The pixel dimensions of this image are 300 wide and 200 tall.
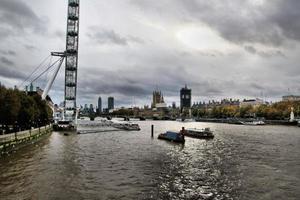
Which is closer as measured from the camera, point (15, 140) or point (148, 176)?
point (148, 176)

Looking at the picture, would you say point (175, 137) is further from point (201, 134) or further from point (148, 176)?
point (148, 176)

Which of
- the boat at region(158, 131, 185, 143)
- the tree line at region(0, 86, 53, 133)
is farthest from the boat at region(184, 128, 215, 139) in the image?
the tree line at region(0, 86, 53, 133)

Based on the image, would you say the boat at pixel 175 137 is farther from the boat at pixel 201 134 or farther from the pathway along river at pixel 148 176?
the pathway along river at pixel 148 176

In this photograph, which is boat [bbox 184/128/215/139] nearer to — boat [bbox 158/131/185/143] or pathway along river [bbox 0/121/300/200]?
boat [bbox 158/131/185/143]

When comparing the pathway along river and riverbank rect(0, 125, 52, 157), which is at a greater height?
riverbank rect(0, 125, 52, 157)

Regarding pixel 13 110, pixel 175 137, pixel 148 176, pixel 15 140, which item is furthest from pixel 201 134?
pixel 148 176

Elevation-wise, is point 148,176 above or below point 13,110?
below

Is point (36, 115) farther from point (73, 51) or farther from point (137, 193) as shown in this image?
point (137, 193)

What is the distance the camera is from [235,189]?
1239 inches

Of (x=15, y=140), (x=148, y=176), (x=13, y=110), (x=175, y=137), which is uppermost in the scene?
(x=13, y=110)

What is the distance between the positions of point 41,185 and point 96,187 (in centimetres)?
473

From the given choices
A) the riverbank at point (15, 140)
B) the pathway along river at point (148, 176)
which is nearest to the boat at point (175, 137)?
the pathway along river at point (148, 176)

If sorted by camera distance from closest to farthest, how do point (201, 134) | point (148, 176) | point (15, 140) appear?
point (148, 176) < point (15, 140) < point (201, 134)

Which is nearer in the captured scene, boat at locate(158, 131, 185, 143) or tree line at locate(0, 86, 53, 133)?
tree line at locate(0, 86, 53, 133)
